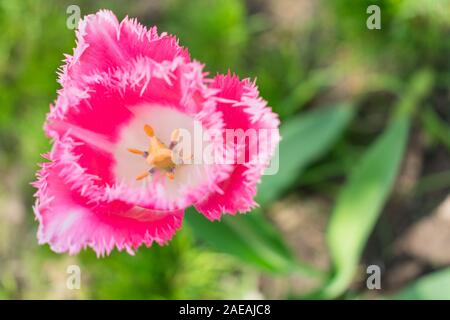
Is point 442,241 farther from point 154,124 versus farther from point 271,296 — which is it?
point 154,124

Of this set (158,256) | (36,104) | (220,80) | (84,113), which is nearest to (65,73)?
(84,113)

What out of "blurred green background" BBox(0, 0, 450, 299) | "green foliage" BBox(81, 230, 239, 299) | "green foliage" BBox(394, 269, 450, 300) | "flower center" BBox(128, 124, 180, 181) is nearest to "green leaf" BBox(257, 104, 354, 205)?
"blurred green background" BBox(0, 0, 450, 299)

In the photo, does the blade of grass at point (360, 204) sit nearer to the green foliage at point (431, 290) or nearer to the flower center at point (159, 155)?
the green foliage at point (431, 290)

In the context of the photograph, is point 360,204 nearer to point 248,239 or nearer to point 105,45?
point 248,239

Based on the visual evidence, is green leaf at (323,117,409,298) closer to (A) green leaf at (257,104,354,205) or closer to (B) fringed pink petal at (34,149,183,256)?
(A) green leaf at (257,104,354,205)

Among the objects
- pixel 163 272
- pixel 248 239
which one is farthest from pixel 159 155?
pixel 163 272

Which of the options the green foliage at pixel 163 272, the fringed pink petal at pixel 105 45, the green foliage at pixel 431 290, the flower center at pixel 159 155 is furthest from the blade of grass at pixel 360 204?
the fringed pink petal at pixel 105 45
